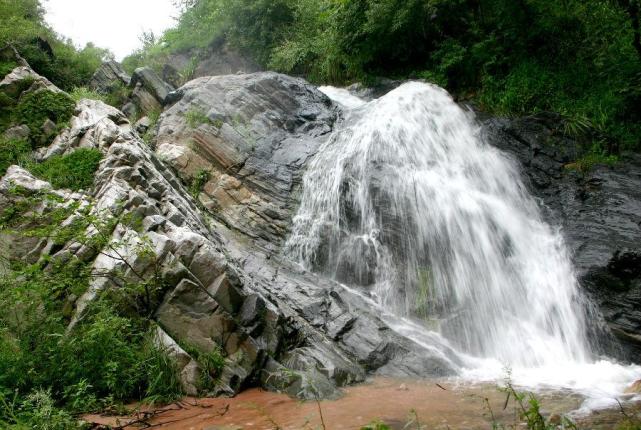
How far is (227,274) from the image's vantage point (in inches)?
263

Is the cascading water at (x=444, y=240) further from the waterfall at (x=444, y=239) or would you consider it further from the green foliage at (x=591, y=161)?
the green foliage at (x=591, y=161)

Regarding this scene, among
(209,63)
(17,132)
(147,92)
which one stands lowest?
(17,132)

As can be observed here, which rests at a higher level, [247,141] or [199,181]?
[247,141]

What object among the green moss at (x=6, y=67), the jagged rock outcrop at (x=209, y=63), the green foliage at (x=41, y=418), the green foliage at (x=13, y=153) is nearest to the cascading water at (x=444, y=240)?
the green foliage at (x=41, y=418)

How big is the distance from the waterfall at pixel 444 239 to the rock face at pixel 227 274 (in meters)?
0.76

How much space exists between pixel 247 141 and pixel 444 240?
6.13 metres

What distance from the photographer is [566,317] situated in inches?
320

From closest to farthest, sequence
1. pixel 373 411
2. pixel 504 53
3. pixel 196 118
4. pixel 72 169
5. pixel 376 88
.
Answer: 1. pixel 373 411
2. pixel 72 169
3. pixel 196 118
4. pixel 504 53
5. pixel 376 88

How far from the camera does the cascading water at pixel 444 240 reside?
7934 mm

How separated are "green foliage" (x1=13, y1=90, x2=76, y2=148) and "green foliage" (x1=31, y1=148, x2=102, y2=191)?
57.4 inches

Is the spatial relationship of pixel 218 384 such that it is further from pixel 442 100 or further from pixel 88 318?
pixel 442 100

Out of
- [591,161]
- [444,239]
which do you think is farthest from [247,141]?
[591,161]

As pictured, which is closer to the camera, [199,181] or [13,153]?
[13,153]

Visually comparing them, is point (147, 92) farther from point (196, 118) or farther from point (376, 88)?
point (376, 88)
